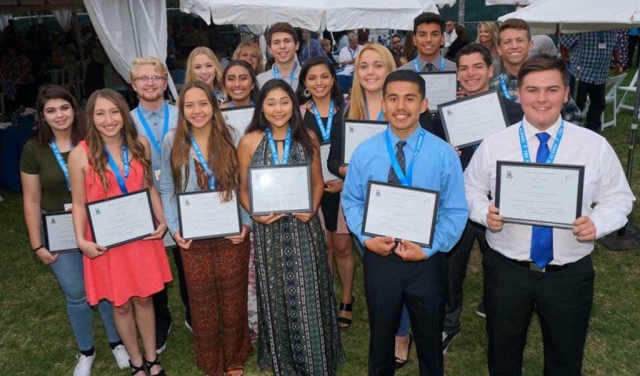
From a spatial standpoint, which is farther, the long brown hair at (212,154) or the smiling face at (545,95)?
the long brown hair at (212,154)

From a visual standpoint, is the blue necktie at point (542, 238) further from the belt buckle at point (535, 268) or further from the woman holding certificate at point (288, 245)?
A: the woman holding certificate at point (288, 245)

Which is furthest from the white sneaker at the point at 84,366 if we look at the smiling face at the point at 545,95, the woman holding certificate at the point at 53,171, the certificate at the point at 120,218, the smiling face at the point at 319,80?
the smiling face at the point at 545,95

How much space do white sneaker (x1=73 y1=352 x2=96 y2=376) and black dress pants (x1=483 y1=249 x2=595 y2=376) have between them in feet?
9.52

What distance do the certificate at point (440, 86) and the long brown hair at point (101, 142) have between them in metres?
2.18

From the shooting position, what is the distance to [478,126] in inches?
135

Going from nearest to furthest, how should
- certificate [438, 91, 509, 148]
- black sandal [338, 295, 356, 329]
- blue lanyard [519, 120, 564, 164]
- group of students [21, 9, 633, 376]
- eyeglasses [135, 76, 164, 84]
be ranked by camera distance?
blue lanyard [519, 120, 564, 164]
group of students [21, 9, 633, 376]
certificate [438, 91, 509, 148]
eyeglasses [135, 76, 164, 84]
black sandal [338, 295, 356, 329]

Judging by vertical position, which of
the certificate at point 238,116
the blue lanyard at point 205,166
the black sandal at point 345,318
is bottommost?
the black sandal at point 345,318

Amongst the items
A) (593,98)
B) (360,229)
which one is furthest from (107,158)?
(593,98)

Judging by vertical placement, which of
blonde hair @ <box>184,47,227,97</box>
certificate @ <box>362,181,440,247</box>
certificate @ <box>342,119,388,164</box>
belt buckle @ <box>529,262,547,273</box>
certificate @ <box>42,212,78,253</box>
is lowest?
belt buckle @ <box>529,262,547,273</box>

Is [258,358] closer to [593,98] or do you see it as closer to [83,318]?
[83,318]

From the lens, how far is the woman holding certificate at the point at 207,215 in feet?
10.6

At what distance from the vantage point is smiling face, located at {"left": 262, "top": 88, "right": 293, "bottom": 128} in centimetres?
319

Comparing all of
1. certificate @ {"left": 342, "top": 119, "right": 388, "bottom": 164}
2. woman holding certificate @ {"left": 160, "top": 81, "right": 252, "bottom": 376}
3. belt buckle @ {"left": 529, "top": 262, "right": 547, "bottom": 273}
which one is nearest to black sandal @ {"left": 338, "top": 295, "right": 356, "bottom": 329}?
woman holding certificate @ {"left": 160, "top": 81, "right": 252, "bottom": 376}

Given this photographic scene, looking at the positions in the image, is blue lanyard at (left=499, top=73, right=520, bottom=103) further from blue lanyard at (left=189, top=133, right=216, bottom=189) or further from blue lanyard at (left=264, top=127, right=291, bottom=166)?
blue lanyard at (left=189, top=133, right=216, bottom=189)
